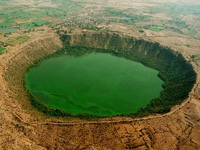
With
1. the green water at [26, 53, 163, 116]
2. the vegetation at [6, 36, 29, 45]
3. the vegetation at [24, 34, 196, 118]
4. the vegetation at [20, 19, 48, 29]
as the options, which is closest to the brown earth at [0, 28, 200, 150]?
the vegetation at [24, 34, 196, 118]

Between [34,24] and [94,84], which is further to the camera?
[34,24]

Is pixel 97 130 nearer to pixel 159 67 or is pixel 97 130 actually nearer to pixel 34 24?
pixel 159 67

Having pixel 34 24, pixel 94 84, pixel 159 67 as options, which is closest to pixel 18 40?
pixel 34 24

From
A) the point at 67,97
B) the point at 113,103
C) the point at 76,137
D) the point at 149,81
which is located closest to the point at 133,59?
the point at 149,81

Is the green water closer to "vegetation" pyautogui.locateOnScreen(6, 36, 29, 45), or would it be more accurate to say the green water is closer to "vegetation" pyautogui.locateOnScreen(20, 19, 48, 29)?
"vegetation" pyautogui.locateOnScreen(6, 36, 29, 45)

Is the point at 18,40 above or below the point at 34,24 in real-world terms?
below
